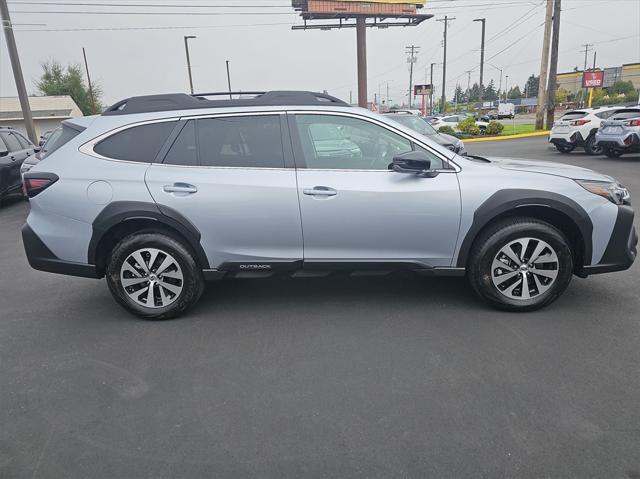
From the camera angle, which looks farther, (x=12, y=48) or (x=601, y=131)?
(x=12, y=48)

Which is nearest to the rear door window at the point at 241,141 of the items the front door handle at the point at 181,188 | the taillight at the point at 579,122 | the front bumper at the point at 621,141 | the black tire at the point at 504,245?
the front door handle at the point at 181,188

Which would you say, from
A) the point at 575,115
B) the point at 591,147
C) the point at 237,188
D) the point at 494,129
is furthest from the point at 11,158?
the point at 494,129

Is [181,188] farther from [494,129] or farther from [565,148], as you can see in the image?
[494,129]

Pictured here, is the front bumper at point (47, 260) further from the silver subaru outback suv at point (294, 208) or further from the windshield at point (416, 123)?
the windshield at point (416, 123)

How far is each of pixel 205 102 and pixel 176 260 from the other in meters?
1.37

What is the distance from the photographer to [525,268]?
3.91 meters

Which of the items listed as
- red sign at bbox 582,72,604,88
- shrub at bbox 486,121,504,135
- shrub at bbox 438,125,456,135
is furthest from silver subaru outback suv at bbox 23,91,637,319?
red sign at bbox 582,72,604,88

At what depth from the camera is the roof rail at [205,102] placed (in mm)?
4066

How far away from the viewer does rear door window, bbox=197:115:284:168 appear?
3.94 meters

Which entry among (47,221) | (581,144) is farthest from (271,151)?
(581,144)

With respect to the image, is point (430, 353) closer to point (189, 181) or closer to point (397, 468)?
point (397, 468)

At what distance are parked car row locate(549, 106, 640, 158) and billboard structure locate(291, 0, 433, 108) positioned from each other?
20179 millimetres

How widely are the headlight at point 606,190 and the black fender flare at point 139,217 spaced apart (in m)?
3.19

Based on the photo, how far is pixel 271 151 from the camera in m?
3.95
